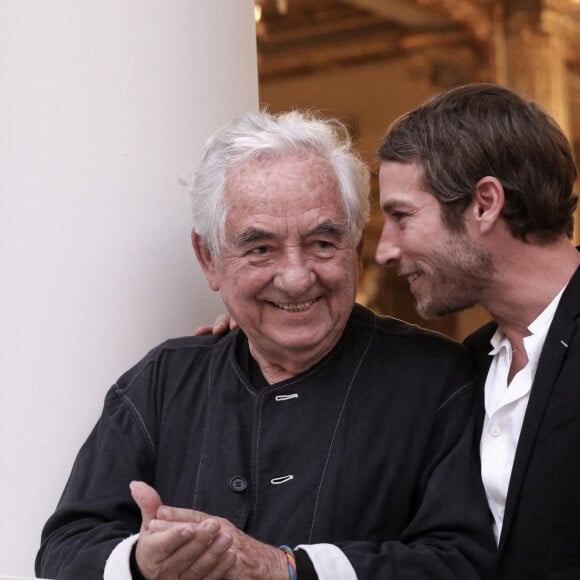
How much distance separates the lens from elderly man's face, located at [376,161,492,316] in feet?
7.50

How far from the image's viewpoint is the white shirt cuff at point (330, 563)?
1948 mm

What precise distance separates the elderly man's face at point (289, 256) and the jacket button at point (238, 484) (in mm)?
274

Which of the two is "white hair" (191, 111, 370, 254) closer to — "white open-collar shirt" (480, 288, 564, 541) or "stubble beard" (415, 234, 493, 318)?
"stubble beard" (415, 234, 493, 318)

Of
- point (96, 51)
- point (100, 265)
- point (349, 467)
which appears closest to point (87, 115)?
point (96, 51)

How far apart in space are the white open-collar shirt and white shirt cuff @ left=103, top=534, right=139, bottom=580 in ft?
2.23

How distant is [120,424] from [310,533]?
0.47 metres

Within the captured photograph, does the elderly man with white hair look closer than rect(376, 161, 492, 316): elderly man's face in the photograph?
Yes

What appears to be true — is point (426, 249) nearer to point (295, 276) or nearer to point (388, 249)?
point (388, 249)

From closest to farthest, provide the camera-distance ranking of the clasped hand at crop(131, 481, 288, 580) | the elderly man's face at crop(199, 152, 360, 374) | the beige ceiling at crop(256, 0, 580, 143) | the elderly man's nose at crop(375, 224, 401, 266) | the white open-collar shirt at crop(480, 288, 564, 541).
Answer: the clasped hand at crop(131, 481, 288, 580), the white open-collar shirt at crop(480, 288, 564, 541), the elderly man's face at crop(199, 152, 360, 374), the elderly man's nose at crop(375, 224, 401, 266), the beige ceiling at crop(256, 0, 580, 143)

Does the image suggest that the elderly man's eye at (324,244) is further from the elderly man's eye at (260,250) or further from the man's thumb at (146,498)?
the man's thumb at (146,498)

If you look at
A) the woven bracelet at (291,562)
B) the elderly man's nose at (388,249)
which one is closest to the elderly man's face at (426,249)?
the elderly man's nose at (388,249)

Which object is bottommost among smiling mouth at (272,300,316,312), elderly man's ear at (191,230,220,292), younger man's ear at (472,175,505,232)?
smiling mouth at (272,300,316,312)

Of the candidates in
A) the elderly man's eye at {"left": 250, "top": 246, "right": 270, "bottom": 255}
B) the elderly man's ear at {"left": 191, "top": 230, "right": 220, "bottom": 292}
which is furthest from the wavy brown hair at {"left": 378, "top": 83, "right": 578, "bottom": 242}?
the elderly man's ear at {"left": 191, "top": 230, "right": 220, "bottom": 292}

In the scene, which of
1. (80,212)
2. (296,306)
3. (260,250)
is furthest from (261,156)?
(80,212)
